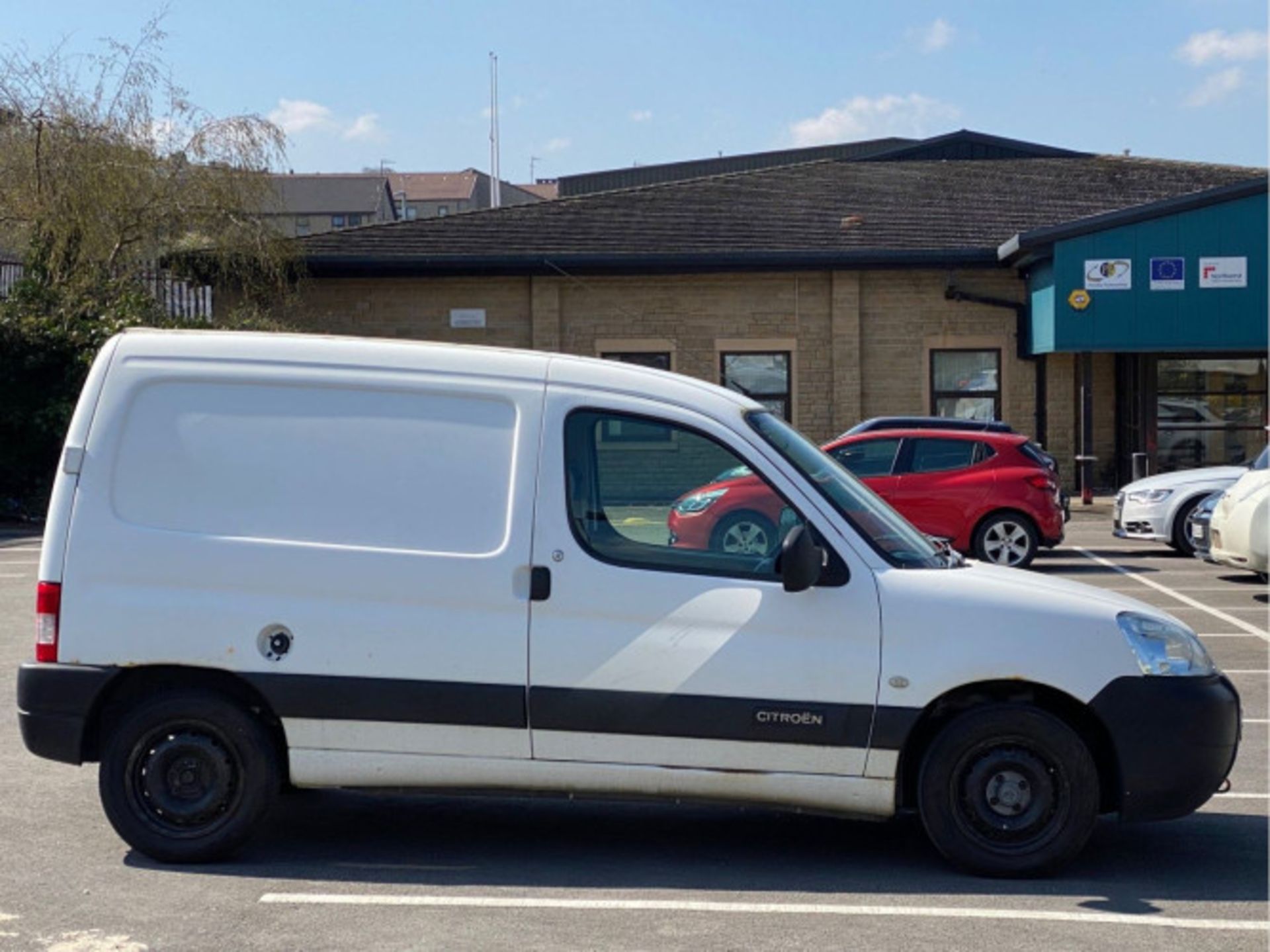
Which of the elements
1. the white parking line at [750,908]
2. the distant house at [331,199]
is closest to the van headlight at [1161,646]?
the white parking line at [750,908]

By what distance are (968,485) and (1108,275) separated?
9.72 m

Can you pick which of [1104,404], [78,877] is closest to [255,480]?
[78,877]

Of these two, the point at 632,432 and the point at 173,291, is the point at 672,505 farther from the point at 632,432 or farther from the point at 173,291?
the point at 173,291

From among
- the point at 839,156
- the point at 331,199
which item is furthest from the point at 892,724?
the point at 331,199

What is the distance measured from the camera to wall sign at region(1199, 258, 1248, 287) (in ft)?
84.1

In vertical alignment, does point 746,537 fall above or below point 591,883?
above

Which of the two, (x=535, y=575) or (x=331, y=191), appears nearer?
(x=535, y=575)

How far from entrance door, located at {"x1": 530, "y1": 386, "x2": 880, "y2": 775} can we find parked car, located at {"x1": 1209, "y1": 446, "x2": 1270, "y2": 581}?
361 inches

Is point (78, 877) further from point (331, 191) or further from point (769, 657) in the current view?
point (331, 191)

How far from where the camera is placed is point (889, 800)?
615 centimetres

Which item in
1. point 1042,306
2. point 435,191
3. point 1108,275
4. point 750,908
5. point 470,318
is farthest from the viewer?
point 435,191

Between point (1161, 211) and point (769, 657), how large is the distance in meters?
21.4

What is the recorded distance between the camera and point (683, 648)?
6.09 metres

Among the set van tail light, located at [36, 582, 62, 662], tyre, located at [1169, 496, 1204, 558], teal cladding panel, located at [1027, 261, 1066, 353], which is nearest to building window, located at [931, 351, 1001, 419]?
teal cladding panel, located at [1027, 261, 1066, 353]
